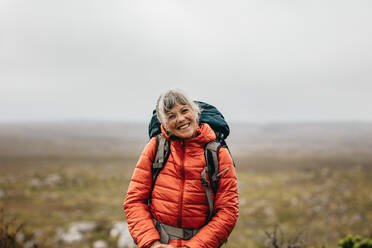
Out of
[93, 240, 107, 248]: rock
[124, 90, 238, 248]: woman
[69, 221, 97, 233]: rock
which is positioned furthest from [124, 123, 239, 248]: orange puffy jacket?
[69, 221, 97, 233]: rock

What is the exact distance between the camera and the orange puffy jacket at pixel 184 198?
200 centimetres

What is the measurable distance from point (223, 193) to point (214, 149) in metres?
0.39

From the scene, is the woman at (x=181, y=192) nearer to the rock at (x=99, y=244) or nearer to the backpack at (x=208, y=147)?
the backpack at (x=208, y=147)

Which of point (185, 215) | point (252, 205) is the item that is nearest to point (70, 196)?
point (252, 205)

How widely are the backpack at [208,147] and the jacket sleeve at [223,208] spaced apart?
52 millimetres

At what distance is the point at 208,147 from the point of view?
6.80ft

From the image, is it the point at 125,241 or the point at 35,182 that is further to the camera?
the point at 35,182

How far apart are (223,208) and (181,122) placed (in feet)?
2.69

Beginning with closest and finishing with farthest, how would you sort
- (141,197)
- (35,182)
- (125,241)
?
(141,197), (125,241), (35,182)

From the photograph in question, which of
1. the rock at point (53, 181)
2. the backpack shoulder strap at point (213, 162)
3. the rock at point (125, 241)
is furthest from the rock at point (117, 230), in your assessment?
the rock at point (53, 181)

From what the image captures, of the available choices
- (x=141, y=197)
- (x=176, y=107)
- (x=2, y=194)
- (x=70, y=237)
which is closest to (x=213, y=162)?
(x=176, y=107)

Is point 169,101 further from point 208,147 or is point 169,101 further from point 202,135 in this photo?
point 208,147

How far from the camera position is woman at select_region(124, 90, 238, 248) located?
6.60 ft

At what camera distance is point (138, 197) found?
2.11 metres
